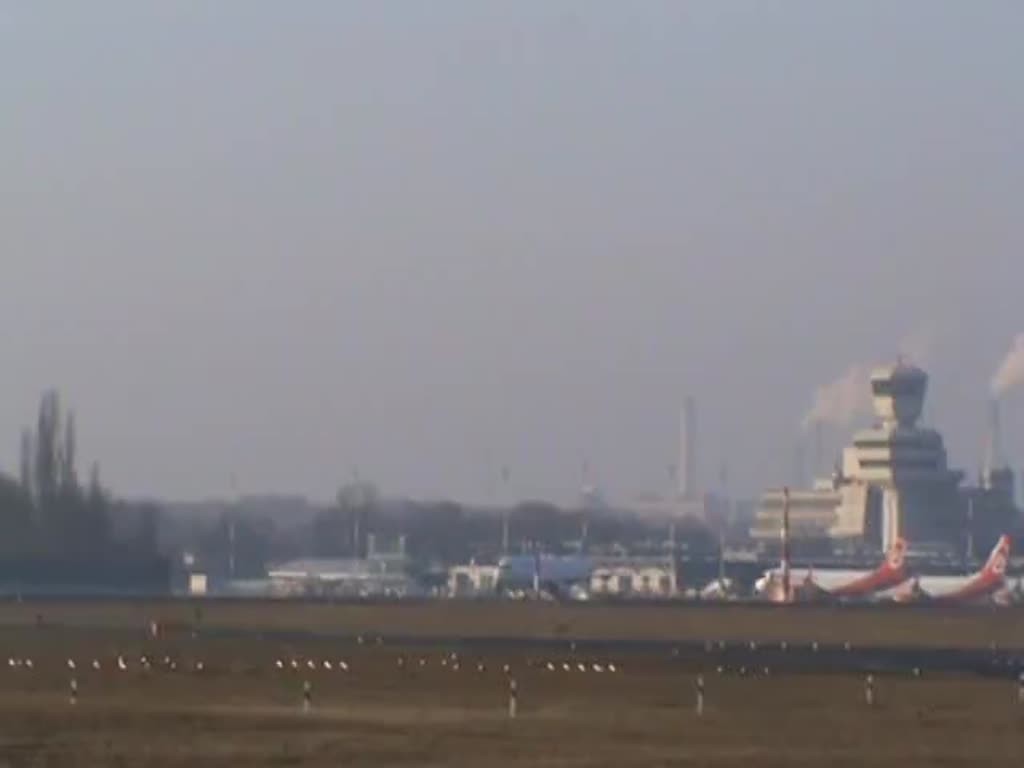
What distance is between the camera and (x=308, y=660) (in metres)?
86.2

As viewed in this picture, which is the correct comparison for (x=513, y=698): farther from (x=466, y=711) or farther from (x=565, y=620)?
(x=565, y=620)

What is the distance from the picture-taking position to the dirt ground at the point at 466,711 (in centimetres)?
5078

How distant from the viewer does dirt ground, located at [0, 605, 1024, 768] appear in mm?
50781

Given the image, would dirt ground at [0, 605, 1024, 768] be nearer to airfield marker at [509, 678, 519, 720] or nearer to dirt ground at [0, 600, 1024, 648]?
airfield marker at [509, 678, 519, 720]

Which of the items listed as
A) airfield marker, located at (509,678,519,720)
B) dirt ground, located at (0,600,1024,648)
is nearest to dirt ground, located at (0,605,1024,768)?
airfield marker, located at (509,678,519,720)

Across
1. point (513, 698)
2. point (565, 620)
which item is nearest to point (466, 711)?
point (513, 698)

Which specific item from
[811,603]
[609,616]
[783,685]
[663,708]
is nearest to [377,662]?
[783,685]

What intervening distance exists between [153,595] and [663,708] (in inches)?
4542

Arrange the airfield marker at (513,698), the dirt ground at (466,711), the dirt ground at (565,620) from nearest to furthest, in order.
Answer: the dirt ground at (466,711) → the airfield marker at (513,698) → the dirt ground at (565,620)

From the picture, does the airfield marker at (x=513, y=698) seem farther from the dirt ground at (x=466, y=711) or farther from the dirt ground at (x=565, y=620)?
the dirt ground at (x=565, y=620)

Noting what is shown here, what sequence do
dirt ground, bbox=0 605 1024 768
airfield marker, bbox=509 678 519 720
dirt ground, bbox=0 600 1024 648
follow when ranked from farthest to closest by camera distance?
dirt ground, bbox=0 600 1024 648, airfield marker, bbox=509 678 519 720, dirt ground, bbox=0 605 1024 768

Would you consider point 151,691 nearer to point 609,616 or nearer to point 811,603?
point 609,616

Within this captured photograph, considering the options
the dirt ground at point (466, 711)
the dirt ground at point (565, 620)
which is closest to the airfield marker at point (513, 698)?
the dirt ground at point (466, 711)

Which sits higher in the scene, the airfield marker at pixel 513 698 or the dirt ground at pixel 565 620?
the dirt ground at pixel 565 620
